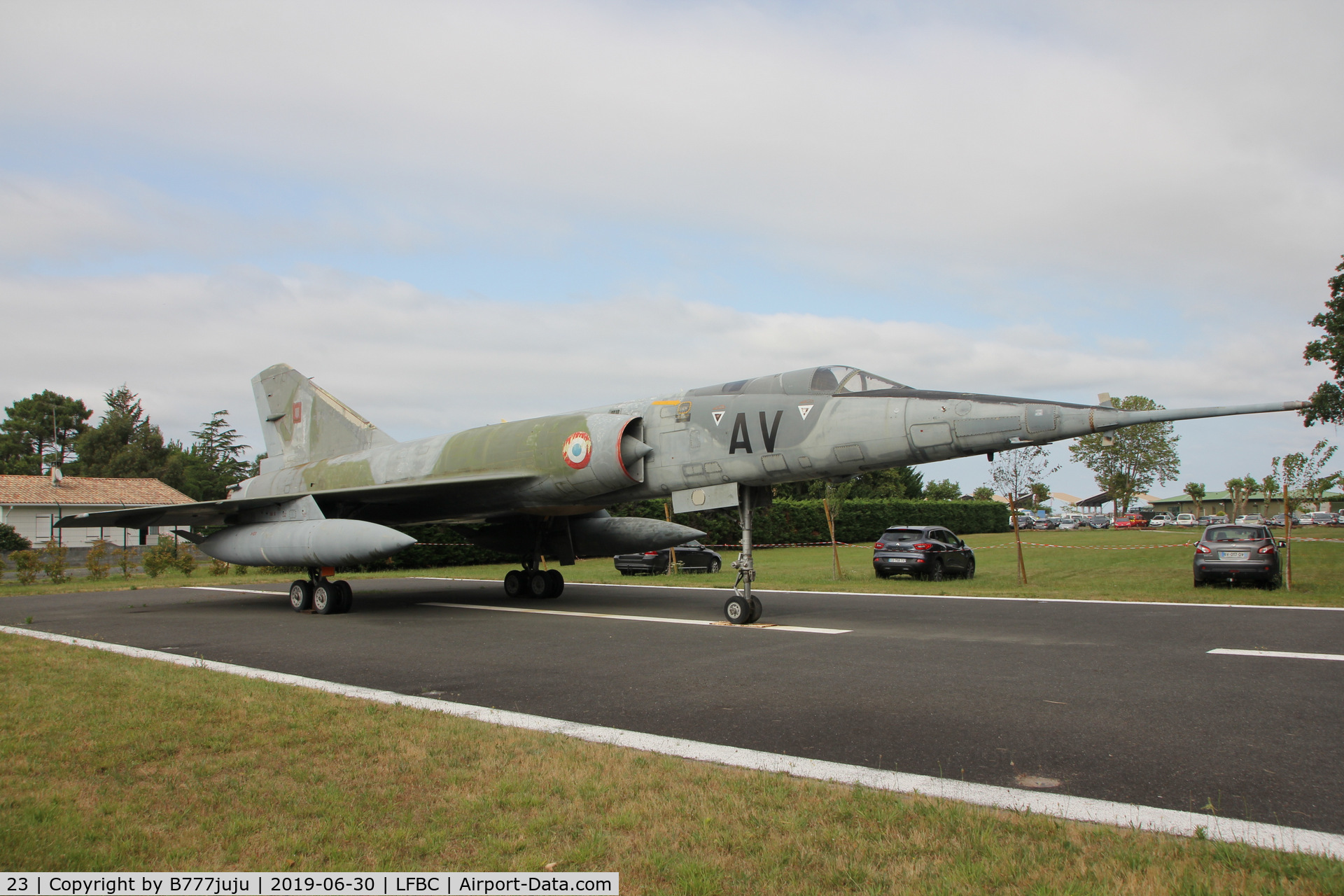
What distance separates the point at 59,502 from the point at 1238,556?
5413 cm

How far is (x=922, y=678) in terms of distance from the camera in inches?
296

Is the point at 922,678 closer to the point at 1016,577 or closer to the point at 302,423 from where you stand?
the point at 302,423

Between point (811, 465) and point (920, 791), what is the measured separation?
714 centimetres

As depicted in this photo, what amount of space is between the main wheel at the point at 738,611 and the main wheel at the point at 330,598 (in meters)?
6.95

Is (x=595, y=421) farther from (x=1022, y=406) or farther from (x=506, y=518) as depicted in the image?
(x=1022, y=406)

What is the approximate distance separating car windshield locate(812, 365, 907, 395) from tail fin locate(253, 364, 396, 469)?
9.65 m

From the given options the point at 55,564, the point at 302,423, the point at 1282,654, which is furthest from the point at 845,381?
the point at 55,564

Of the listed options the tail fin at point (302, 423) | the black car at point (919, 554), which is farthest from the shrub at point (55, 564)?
the black car at point (919, 554)

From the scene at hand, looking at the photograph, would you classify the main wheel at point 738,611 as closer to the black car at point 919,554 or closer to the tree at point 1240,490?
the black car at point 919,554

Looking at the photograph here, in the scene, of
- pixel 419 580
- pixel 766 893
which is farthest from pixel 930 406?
pixel 419 580

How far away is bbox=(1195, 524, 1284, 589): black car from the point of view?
16844 millimetres

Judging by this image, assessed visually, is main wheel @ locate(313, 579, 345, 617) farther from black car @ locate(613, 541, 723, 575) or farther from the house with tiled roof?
the house with tiled roof

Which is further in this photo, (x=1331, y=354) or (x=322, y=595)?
(x=1331, y=354)

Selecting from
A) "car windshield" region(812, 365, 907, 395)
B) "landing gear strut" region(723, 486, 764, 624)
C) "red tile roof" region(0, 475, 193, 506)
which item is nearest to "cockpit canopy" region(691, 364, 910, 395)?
"car windshield" region(812, 365, 907, 395)
